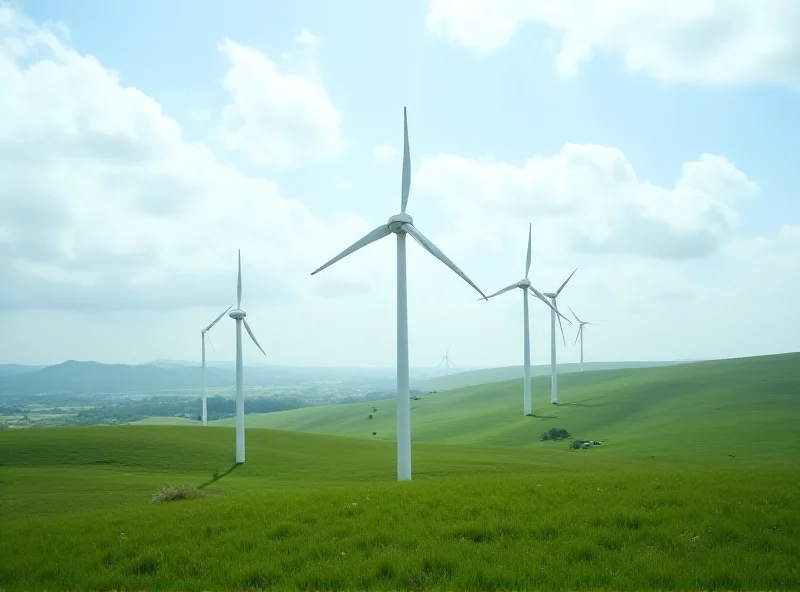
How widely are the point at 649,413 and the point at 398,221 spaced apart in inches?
2693

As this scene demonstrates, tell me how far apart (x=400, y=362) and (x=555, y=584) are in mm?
22563

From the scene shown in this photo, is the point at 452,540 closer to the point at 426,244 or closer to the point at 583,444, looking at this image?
the point at 426,244

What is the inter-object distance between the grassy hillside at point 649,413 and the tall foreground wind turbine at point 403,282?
33.4 meters

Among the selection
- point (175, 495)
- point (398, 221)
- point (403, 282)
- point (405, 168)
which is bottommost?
point (175, 495)

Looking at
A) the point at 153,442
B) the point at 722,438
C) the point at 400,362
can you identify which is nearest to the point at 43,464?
the point at 153,442

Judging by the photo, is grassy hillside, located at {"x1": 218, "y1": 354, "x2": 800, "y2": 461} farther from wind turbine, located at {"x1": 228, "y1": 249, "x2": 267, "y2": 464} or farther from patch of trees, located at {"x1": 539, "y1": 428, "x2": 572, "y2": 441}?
wind turbine, located at {"x1": 228, "y1": 249, "x2": 267, "y2": 464}

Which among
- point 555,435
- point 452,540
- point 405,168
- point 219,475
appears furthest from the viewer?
point 555,435

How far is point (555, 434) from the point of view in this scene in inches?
3039

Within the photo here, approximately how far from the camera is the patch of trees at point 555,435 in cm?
7619

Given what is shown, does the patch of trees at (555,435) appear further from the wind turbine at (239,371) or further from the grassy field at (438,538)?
the grassy field at (438,538)

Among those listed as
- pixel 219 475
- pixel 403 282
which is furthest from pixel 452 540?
pixel 219 475

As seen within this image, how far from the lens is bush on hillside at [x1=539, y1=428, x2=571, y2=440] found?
76.2 metres

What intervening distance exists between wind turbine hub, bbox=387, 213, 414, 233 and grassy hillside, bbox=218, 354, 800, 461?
119 feet

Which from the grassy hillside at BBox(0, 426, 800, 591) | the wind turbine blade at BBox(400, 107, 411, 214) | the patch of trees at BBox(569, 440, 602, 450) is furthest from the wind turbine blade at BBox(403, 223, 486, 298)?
the patch of trees at BBox(569, 440, 602, 450)
